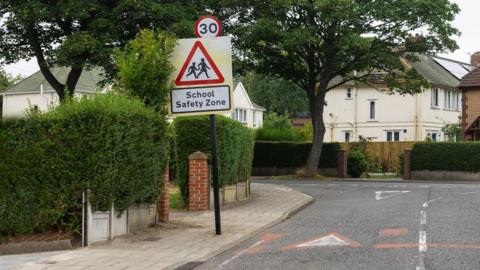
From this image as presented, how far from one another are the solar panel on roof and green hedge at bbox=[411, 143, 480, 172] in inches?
1028

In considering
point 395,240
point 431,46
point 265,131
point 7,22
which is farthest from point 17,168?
point 265,131

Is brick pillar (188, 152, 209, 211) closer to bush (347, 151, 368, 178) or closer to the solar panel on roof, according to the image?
bush (347, 151, 368, 178)

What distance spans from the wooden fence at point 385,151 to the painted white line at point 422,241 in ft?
99.2

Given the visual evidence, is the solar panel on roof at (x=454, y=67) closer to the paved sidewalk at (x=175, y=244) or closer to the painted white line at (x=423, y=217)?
the painted white line at (x=423, y=217)

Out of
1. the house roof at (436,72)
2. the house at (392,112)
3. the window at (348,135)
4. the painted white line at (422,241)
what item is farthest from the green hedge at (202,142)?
the window at (348,135)

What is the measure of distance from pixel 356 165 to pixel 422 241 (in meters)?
27.1

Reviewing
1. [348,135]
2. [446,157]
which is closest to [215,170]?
[446,157]

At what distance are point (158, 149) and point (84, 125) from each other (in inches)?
82.8

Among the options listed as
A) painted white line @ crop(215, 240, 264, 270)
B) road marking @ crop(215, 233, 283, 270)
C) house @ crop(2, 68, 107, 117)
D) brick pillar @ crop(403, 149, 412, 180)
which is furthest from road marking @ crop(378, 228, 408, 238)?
house @ crop(2, 68, 107, 117)

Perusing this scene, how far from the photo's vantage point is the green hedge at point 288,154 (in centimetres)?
3909

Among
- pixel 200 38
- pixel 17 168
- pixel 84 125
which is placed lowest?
pixel 17 168

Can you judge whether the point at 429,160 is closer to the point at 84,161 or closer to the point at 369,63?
the point at 369,63

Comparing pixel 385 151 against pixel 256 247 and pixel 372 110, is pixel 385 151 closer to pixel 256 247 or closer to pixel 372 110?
pixel 372 110

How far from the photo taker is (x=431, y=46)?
3472cm
